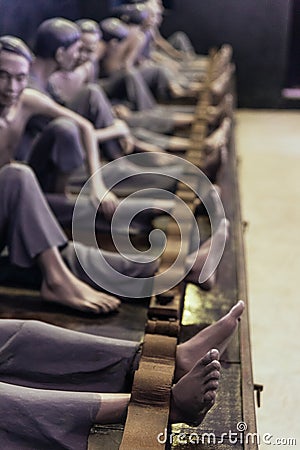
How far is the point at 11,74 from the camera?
2.28m

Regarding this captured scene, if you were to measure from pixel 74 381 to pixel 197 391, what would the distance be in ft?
1.15

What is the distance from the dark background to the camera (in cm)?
765

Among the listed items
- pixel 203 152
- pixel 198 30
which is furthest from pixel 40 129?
pixel 198 30

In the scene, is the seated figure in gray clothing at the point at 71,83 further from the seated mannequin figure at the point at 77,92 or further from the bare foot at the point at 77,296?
the bare foot at the point at 77,296

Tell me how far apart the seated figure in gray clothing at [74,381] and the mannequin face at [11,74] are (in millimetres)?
888

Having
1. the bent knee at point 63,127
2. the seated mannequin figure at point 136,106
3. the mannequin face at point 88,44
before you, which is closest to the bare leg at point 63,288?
the bent knee at point 63,127

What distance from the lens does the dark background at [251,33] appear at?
7.65 m

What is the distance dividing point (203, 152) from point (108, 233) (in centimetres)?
83

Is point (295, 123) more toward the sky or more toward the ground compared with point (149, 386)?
more toward the ground

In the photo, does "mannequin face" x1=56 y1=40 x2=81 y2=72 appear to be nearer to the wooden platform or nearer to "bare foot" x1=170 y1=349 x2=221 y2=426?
the wooden platform

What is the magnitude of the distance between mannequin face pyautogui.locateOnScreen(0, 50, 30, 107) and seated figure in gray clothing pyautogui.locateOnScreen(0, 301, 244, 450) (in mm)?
888

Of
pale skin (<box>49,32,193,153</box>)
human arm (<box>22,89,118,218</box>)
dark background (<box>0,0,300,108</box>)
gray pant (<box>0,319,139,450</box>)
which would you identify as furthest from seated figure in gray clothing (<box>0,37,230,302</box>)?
dark background (<box>0,0,300,108</box>)

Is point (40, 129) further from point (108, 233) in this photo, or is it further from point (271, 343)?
point (271, 343)

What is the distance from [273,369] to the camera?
8.20ft
